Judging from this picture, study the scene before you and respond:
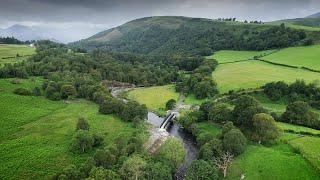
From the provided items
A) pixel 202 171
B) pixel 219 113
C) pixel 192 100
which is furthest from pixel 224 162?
pixel 192 100

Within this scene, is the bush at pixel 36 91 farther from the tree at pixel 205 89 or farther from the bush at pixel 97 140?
the tree at pixel 205 89

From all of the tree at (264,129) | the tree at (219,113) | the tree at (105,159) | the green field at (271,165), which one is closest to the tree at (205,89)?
the tree at (219,113)

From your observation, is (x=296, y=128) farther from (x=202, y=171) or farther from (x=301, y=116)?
(x=202, y=171)

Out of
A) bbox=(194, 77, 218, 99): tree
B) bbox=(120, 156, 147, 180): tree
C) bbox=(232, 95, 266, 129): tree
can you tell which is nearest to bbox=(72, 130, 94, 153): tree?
bbox=(120, 156, 147, 180): tree

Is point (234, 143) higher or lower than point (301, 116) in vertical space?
lower

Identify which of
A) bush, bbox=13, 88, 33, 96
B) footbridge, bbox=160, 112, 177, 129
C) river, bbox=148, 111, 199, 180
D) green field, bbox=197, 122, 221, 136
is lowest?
river, bbox=148, 111, 199, 180

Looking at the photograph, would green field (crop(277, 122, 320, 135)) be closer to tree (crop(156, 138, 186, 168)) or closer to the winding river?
the winding river
